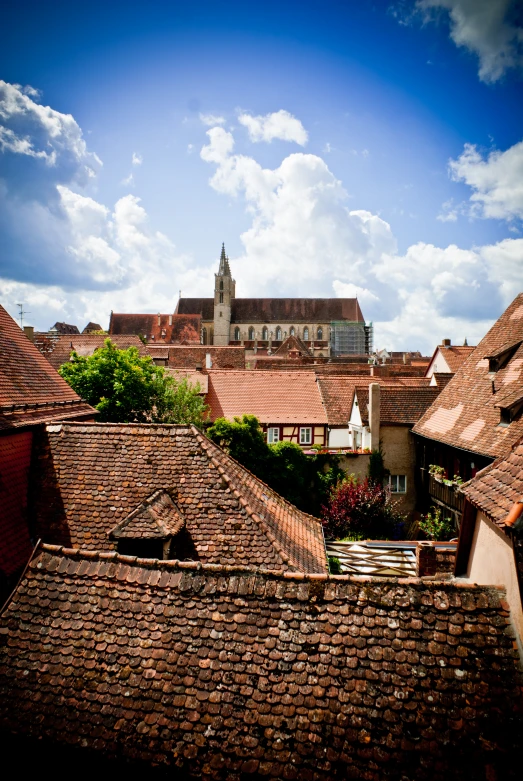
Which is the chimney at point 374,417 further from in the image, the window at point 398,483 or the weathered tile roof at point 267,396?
the weathered tile roof at point 267,396

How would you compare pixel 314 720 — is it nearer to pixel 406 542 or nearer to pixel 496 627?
pixel 496 627

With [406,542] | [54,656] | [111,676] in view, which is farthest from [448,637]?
[406,542]

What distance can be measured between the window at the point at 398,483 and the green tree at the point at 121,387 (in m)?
11.5

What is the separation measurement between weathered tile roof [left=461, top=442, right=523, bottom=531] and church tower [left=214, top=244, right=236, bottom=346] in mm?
93599

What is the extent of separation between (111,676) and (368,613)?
287 cm

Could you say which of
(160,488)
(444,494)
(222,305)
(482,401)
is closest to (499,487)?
(160,488)

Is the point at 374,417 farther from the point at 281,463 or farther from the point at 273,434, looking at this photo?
the point at 273,434

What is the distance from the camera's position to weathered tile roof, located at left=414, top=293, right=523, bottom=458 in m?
15.7

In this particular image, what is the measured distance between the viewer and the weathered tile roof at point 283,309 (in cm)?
10019

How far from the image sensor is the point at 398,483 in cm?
2311

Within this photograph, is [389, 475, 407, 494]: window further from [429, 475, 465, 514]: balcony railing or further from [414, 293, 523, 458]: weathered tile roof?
[414, 293, 523, 458]: weathered tile roof

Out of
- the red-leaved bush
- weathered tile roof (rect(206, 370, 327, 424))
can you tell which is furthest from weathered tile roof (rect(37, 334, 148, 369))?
the red-leaved bush

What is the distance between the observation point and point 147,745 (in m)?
4.37

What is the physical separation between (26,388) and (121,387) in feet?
25.5
